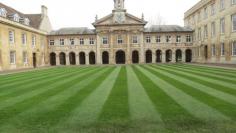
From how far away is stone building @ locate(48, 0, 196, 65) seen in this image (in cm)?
4662

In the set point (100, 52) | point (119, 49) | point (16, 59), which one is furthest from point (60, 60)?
point (16, 59)

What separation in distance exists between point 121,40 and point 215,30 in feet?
61.7

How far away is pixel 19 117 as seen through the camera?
599cm

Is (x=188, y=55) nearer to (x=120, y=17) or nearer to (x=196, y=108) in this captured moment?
(x=120, y=17)

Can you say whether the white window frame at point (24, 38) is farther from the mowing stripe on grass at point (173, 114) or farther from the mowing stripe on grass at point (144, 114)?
the mowing stripe on grass at point (173, 114)

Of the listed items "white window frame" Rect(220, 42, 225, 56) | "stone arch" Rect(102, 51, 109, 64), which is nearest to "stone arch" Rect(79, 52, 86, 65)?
"stone arch" Rect(102, 51, 109, 64)

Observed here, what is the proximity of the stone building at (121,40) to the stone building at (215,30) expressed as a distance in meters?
3.99

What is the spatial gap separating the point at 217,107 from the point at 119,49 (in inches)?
1622

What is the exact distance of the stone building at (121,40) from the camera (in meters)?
46.6

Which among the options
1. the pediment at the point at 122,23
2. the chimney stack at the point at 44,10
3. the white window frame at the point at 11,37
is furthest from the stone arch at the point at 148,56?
the white window frame at the point at 11,37

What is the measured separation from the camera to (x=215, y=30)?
35.5m

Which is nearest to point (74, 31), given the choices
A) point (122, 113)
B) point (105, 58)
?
point (105, 58)

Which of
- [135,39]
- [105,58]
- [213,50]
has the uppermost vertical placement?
[135,39]

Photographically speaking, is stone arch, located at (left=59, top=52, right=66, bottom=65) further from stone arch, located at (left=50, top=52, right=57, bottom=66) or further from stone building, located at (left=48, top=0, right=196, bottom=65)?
stone building, located at (left=48, top=0, right=196, bottom=65)
